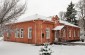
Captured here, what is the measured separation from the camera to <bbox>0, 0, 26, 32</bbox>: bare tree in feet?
62.4

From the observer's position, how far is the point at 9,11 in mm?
19469

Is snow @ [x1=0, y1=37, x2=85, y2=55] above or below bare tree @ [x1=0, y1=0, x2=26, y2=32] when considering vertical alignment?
below

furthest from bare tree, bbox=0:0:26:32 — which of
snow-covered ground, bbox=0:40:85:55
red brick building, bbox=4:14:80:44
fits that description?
red brick building, bbox=4:14:80:44

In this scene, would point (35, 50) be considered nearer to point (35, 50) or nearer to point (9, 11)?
point (35, 50)

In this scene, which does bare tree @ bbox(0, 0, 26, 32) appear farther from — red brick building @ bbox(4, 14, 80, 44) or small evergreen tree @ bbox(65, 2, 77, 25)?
small evergreen tree @ bbox(65, 2, 77, 25)

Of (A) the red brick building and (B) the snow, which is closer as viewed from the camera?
(B) the snow

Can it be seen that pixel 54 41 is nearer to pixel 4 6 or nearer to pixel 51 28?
pixel 51 28

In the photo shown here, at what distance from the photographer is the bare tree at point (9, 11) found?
19016 millimetres

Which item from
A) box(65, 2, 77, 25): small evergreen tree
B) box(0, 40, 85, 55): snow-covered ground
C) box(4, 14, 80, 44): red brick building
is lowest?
box(0, 40, 85, 55): snow-covered ground

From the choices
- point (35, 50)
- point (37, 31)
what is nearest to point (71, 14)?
point (37, 31)

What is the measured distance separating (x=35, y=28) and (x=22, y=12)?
26.1 ft

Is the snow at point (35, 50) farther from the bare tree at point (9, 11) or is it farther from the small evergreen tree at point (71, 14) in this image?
the small evergreen tree at point (71, 14)

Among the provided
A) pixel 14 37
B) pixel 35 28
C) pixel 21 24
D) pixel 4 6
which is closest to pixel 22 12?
pixel 4 6

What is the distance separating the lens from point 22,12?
781 inches
